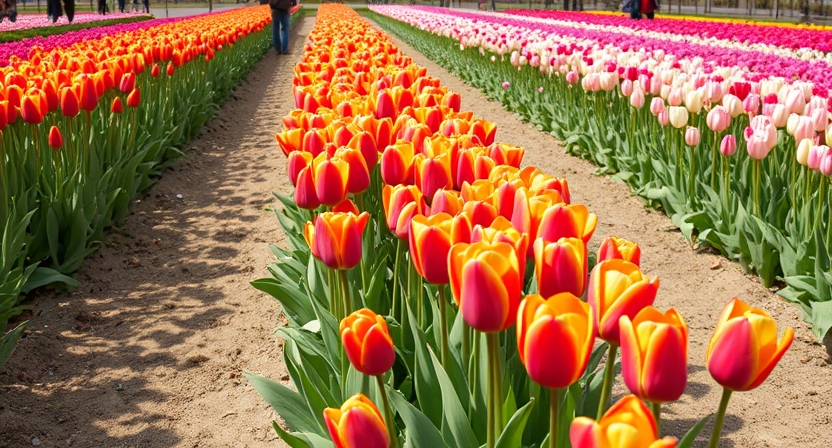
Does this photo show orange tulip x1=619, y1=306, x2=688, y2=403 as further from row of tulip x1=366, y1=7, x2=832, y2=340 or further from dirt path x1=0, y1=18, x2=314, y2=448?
row of tulip x1=366, y1=7, x2=832, y2=340

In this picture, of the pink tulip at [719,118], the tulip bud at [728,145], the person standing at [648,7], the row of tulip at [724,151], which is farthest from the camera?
the person standing at [648,7]

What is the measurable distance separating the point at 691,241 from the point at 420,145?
3.01 m

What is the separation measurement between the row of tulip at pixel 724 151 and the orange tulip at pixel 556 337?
2.82 metres

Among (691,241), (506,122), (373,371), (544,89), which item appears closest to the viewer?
(373,371)

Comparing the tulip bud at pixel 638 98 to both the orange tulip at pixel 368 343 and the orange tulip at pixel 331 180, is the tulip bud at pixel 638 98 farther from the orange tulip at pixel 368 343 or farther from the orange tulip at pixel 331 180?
the orange tulip at pixel 368 343

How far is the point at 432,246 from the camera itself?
61.4 inches

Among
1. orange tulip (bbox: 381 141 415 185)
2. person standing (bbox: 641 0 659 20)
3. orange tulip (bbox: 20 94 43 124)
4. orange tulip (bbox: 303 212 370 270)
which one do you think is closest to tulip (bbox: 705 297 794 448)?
orange tulip (bbox: 303 212 370 270)

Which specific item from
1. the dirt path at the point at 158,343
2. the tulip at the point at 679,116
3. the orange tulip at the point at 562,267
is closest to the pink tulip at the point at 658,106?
the tulip at the point at 679,116

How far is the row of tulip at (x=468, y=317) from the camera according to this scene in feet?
3.73

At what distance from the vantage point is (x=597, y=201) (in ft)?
21.0

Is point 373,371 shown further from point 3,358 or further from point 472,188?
point 3,358

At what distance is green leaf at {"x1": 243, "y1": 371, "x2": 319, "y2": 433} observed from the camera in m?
2.24

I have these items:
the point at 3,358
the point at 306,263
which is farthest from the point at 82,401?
the point at 306,263

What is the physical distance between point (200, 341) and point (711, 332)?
2623 millimetres
